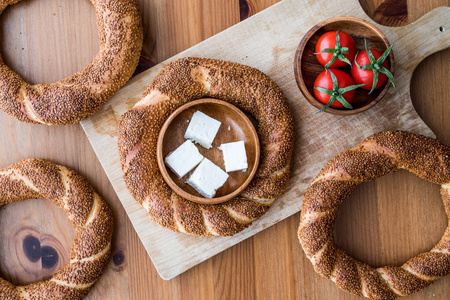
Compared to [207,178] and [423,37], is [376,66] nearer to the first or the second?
[423,37]

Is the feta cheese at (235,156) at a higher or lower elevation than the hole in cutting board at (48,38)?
lower

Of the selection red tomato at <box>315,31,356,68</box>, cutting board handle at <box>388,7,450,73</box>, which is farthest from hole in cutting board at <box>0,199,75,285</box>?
cutting board handle at <box>388,7,450,73</box>

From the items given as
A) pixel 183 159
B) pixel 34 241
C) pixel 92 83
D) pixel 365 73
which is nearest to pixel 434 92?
pixel 365 73

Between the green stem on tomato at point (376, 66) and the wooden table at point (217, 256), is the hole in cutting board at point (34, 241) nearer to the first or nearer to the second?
the wooden table at point (217, 256)

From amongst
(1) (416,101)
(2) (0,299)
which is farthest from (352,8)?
(2) (0,299)

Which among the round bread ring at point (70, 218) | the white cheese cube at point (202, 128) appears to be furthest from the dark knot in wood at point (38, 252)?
the white cheese cube at point (202, 128)

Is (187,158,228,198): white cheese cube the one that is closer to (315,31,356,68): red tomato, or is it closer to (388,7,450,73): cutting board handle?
(315,31,356,68): red tomato

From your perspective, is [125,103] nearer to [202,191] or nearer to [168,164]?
[168,164]
